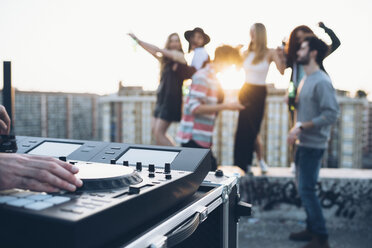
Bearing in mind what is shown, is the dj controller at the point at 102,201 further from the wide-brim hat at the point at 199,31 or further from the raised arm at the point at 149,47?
the raised arm at the point at 149,47

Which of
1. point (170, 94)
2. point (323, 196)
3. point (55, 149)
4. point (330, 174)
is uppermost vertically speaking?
point (170, 94)

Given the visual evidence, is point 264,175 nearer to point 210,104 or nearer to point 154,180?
point 210,104

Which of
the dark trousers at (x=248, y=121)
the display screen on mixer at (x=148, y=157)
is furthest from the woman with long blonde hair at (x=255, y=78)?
the display screen on mixer at (x=148, y=157)

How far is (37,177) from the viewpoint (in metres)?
0.49

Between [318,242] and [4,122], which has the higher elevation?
[4,122]

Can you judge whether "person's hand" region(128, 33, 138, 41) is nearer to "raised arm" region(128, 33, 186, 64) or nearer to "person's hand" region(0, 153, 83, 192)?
"raised arm" region(128, 33, 186, 64)

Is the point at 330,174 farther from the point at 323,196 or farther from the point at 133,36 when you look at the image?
the point at 133,36

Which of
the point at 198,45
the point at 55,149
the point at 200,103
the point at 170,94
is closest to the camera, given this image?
the point at 55,149

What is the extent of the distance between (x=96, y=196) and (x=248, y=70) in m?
2.17

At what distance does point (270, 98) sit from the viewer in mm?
25125

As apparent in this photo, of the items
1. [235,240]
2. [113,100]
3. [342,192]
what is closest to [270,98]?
[113,100]

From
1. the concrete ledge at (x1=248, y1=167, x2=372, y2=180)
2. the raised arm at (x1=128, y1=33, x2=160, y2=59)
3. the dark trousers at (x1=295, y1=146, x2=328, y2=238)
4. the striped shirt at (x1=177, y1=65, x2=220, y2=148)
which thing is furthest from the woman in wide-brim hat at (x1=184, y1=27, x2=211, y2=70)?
the concrete ledge at (x1=248, y1=167, x2=372, y2=180)

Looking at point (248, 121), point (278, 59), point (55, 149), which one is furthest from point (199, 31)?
point (55, 149)

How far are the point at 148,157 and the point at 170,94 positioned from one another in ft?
5.66
